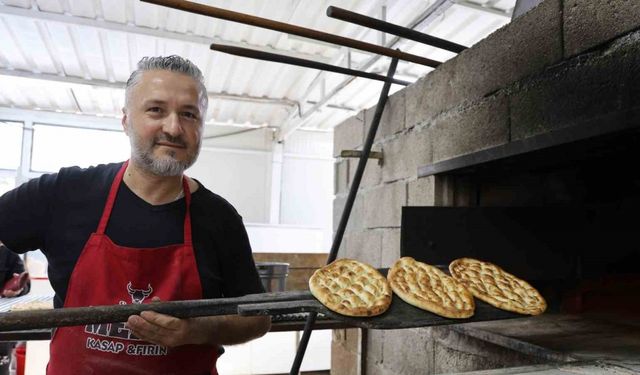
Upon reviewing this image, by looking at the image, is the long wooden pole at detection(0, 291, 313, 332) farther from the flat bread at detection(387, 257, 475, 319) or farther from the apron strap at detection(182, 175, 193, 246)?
the apron strap at detection(182, 175, 193, 246)

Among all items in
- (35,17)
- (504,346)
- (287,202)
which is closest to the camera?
(504,346)

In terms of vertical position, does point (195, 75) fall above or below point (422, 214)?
above

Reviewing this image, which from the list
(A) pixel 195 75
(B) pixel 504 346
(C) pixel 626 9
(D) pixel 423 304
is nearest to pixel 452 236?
(B) pixel 504 346

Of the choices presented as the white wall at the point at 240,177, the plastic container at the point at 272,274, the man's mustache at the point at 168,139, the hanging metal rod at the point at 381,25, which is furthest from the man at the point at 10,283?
the white wall at the point at 240,177

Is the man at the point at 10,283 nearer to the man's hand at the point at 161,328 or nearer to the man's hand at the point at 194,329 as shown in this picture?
the man's hand at the point at 194,329

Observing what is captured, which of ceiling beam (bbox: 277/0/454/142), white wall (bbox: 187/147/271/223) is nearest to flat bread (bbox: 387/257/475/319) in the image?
ceiling beam (bbox: 277/0/454/142)

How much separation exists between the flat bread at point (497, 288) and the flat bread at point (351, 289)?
27 centimetres

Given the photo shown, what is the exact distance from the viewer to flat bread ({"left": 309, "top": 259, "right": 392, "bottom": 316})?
109cm

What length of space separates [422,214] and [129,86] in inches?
44.2

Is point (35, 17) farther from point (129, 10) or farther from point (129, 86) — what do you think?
point (129, 86)

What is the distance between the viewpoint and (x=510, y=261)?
1688 mm

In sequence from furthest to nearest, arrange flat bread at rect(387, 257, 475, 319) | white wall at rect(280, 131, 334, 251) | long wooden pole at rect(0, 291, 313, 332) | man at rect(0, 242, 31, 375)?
1. white wall at rect(280, 131, 334, 251)
2. man at rect(0, 242, 31, 375)
3. flat bread at rect(387, 257, 475, 319)
4. long wooden pole at rect(0, 291, 313, 332)

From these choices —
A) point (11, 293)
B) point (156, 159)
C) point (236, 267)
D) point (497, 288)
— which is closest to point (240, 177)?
point (11, 293)

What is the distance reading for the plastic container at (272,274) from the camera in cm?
278
